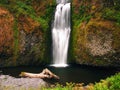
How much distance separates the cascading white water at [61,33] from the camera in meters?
27.7

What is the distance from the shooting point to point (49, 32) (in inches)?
1107

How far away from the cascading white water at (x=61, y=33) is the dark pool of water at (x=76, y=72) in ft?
5.63

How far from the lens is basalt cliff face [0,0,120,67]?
82.1ft

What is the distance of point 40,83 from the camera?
19.8 m

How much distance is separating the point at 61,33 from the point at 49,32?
1.01 meters

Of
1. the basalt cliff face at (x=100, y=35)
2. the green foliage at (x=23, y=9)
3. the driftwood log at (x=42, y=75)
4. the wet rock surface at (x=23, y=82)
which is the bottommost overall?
the wet rock surface at (x=23, y=82)

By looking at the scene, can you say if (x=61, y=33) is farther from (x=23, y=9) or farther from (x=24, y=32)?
(x=23, y=9)

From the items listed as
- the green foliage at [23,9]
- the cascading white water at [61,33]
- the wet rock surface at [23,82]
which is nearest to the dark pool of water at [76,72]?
the wet rock surface at [23,82]

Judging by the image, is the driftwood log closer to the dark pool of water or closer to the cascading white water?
the dark pool of water

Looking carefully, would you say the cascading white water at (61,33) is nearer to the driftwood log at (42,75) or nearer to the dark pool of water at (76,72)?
the dark pool of water at (76,72)

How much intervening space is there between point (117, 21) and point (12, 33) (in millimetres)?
8186

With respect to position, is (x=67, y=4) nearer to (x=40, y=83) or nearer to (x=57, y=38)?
(x=57, y=38)

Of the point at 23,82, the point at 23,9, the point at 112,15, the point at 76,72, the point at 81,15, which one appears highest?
the point at 23,9

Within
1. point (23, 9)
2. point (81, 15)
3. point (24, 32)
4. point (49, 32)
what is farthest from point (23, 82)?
point (81, 15)
